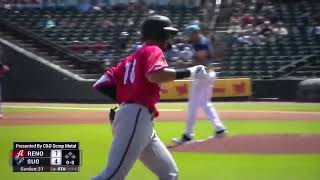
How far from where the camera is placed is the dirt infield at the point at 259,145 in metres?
8.52

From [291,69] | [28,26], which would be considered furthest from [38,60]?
[291,69]

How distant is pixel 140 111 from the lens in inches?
166

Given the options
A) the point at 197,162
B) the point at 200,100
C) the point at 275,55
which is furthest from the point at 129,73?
the point at 275,55

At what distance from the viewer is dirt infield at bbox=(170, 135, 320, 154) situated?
27.9 ft

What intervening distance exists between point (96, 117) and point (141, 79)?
10.5 meters

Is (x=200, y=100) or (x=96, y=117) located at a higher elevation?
(x=200, y=100)

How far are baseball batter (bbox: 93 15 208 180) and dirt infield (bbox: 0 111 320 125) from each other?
896cm

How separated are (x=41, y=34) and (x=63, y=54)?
1.64 metres

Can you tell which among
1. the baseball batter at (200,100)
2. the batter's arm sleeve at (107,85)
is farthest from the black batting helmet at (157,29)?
the baseball batter at (200,100)
